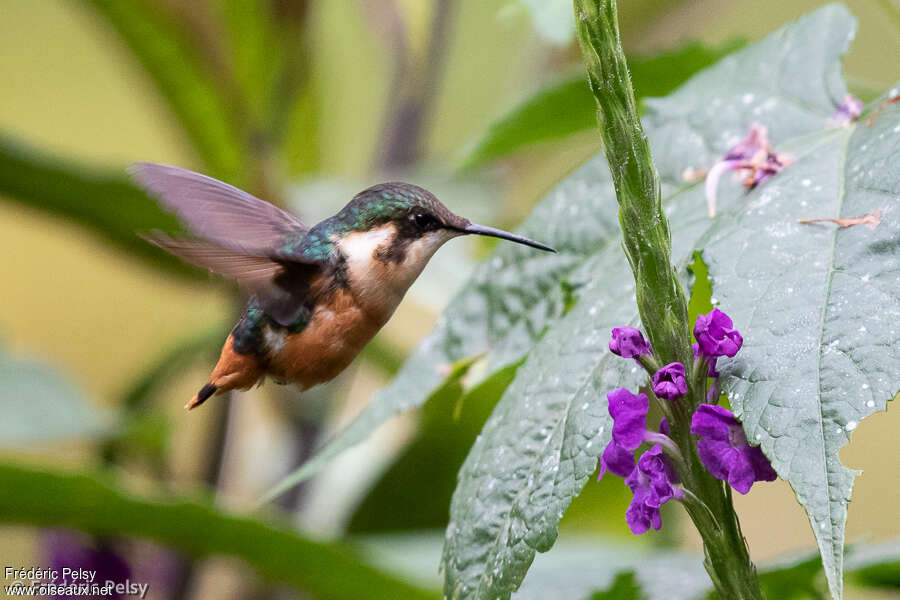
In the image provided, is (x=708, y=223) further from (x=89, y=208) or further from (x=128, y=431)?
(x=89, y=208)

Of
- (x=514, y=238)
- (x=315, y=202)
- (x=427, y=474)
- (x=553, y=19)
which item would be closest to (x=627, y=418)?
(x=514, y=238)

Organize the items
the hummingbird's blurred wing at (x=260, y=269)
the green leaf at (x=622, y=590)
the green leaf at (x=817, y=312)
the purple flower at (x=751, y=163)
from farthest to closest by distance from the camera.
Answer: the green leaf at (x=622, y=590) → the hummingbird's blurred wing at (x=260, y=269) → the purple flower at (x=751, y=163) → the green leaf at (x=817, y=312)

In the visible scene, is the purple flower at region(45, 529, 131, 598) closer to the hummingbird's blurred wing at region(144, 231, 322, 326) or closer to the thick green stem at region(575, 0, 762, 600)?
the hummingbird's blurred wing at region(144, 231, 322, 326)

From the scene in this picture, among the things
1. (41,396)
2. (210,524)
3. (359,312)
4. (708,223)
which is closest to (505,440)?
(708,223)

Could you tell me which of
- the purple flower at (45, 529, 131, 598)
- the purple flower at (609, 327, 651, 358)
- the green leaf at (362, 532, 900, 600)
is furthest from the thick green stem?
the purple flower at (45, 529, 131, 598)

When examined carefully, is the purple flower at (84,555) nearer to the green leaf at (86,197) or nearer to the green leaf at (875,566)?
the green leaf at (86,197)

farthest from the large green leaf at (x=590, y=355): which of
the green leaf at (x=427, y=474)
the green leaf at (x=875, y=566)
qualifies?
the green leaf at (x=427, y=474)
